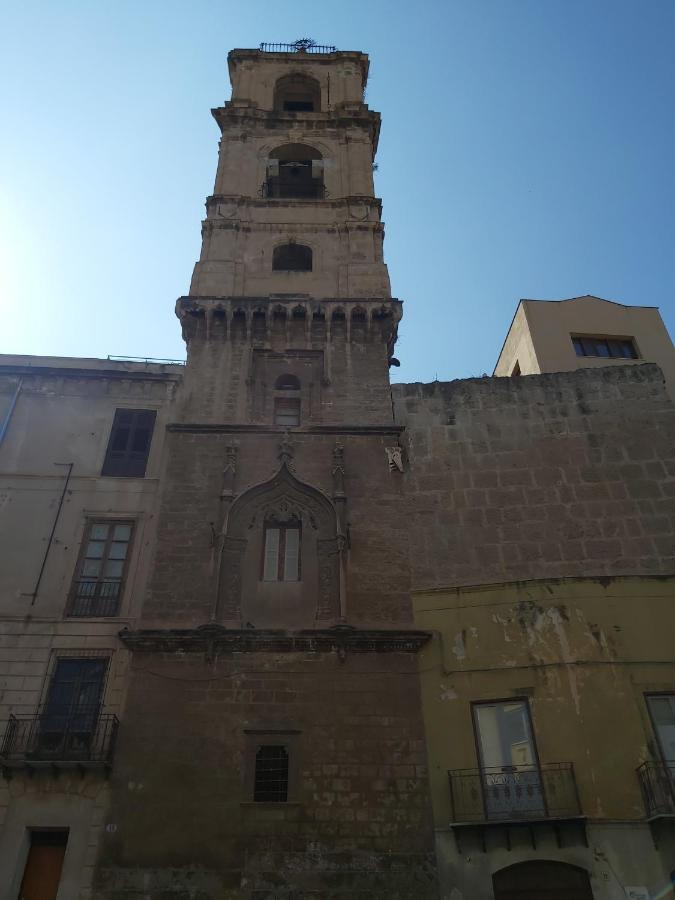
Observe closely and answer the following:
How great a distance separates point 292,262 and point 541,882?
2026cm

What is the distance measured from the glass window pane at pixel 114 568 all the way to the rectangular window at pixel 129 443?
8.38 ft

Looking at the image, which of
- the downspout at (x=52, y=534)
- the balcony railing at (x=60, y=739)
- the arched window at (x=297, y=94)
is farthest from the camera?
the arched window at (x=297, y=94)

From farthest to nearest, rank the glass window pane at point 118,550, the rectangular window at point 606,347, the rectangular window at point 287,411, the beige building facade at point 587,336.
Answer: the rectangular window at point 606,347, the beige building facade at point 587,336, the rectangular window at point 287,411, the glass window pane at point 118,550

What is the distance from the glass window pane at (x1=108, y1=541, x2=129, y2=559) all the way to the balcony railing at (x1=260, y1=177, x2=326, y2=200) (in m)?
16.5

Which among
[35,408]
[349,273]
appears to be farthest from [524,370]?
[35,408]

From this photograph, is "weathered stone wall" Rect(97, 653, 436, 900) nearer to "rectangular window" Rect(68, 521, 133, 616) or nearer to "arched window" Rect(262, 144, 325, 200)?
"rectangular window" Rect(68, 521, 133, 616)

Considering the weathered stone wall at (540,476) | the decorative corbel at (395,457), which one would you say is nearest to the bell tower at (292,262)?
the decorative corbel at (395,457)

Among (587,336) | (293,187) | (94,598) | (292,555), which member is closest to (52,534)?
(94,598)

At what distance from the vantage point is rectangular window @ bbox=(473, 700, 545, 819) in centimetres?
1492

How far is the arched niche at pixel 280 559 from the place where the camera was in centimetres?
1742

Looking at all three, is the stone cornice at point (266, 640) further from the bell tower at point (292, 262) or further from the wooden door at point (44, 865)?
the bell tower at point (292, 262)

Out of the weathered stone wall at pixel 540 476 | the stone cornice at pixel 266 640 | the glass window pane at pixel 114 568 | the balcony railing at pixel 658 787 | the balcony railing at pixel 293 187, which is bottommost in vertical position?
the balcony railing at pixel 658 787

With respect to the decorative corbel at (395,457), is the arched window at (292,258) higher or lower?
higher

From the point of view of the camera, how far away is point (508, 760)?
1555 cm
